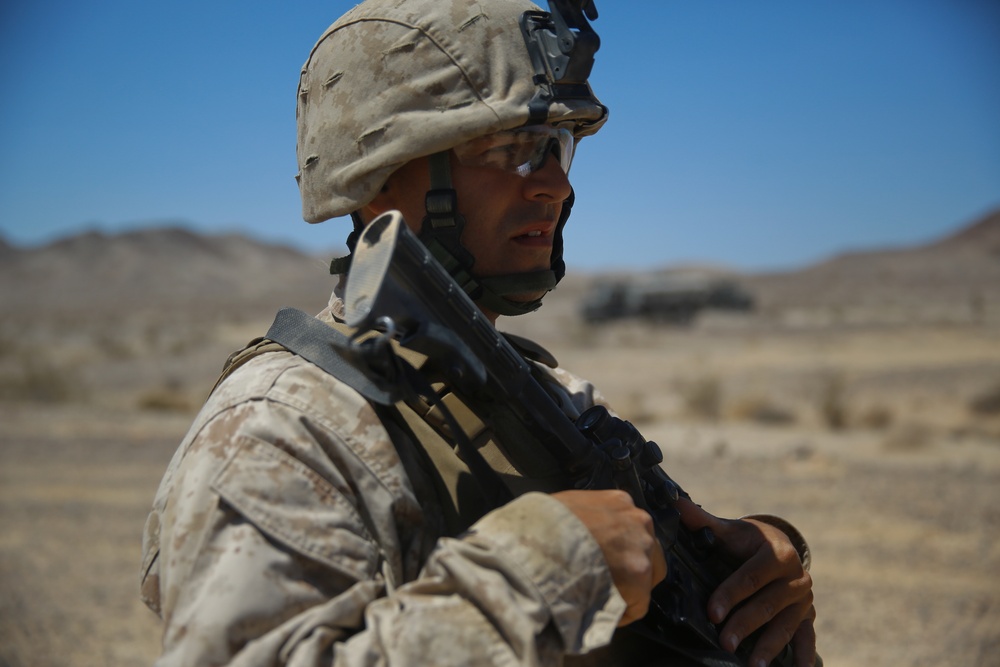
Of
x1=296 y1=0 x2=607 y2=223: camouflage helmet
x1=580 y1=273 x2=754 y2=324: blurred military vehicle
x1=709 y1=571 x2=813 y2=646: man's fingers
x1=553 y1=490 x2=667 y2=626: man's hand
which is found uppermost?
x1=296 y1=0 x2=607 y2=223: camouflage helmet

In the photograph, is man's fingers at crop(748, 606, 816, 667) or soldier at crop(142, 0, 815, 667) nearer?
soldier at crop(142, 0, 815, 667)

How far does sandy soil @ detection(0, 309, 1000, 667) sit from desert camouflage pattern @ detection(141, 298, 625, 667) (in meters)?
4.77

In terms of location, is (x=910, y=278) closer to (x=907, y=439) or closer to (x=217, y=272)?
(x=907, y=439)

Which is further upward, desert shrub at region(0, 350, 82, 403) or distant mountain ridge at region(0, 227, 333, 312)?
desert shrub at region(0, 350, 82, 403)

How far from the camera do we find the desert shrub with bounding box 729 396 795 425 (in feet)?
45.6

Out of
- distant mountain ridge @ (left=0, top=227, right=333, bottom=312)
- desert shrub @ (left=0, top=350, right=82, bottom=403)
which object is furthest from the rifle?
distant mountain ridge @ (left=0, top=227, right=333, bottom=312)

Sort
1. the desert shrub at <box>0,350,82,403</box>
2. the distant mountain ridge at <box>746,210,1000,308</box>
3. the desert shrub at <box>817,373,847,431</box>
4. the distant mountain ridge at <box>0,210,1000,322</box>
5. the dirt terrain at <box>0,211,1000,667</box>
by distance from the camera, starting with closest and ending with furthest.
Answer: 1. the dirt terrain at <box>0,211,1000,667</box>
2. the desert shrub at <box>817,373,847,431</box>
3. the desert shrub at <box>0,350,82,403</box>
4. the distant mountain ridge at <box>746,210,1000,308</box>
5. the distant mountain ridge at <box>0,210,1000,322</box>

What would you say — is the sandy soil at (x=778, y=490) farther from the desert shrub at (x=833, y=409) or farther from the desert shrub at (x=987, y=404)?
the desert shrub at (x=987, y=404)

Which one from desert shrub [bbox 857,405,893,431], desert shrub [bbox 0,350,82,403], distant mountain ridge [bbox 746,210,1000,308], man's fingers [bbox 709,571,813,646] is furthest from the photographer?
distant mountain ridge [bbox 746,210,1000,308]

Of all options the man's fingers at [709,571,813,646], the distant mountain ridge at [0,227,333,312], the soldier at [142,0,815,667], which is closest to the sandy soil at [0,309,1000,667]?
the man's fingers at [709,571,813,646]

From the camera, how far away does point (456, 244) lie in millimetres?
1933

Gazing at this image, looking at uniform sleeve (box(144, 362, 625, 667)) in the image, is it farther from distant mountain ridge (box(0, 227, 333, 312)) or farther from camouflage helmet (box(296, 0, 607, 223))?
distant mountain ridge (box(0, 227, 333, 312))

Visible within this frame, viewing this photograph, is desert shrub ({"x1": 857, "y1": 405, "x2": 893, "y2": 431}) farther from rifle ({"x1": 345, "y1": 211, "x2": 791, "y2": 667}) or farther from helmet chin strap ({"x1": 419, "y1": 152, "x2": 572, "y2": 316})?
helmet chin strap ({"x1": 419, "y1": 152, "x2": 572, "y2": 316})

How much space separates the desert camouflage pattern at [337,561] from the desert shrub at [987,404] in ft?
47.4
